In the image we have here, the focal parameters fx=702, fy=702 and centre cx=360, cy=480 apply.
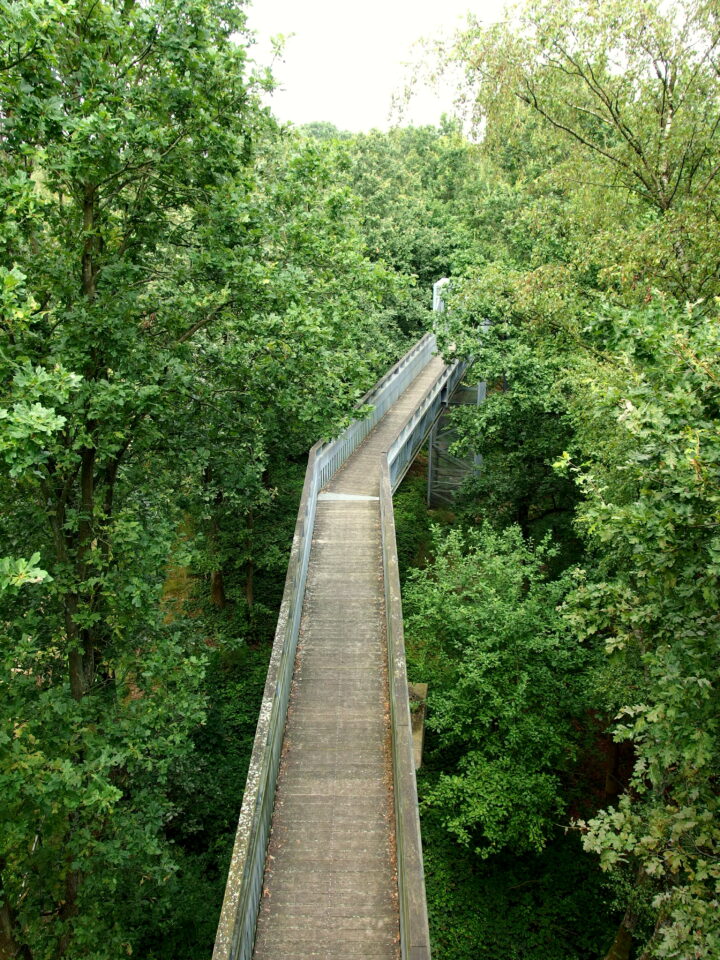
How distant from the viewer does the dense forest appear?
6.27 metres

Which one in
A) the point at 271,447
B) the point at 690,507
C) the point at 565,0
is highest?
the point at 565,0

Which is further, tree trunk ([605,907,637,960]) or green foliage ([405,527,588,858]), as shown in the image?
green foliage ([405,527,588,858])

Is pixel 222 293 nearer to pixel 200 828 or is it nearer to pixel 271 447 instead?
pixel 271 447

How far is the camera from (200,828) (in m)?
12.5

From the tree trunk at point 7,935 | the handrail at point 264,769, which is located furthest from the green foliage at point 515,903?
the tree trunk at point 7,935

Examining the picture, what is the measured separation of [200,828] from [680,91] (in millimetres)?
15208

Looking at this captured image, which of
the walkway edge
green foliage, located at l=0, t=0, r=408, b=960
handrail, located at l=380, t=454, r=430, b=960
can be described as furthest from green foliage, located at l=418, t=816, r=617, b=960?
the walkway edge

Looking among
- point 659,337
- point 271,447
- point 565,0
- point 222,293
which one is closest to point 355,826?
point 659,337

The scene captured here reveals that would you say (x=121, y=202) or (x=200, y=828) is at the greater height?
(x=121, y=202)

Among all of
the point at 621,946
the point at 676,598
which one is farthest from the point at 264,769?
the point at 621,946

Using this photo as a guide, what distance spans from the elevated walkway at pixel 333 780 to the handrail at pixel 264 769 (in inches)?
0.6

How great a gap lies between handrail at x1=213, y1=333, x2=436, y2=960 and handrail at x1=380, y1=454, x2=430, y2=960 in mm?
1319

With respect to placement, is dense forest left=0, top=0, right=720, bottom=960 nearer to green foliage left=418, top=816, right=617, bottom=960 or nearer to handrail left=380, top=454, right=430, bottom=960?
green foliage left=418, top=816, right=617, bottom=960

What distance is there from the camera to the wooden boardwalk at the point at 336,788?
6.40m
